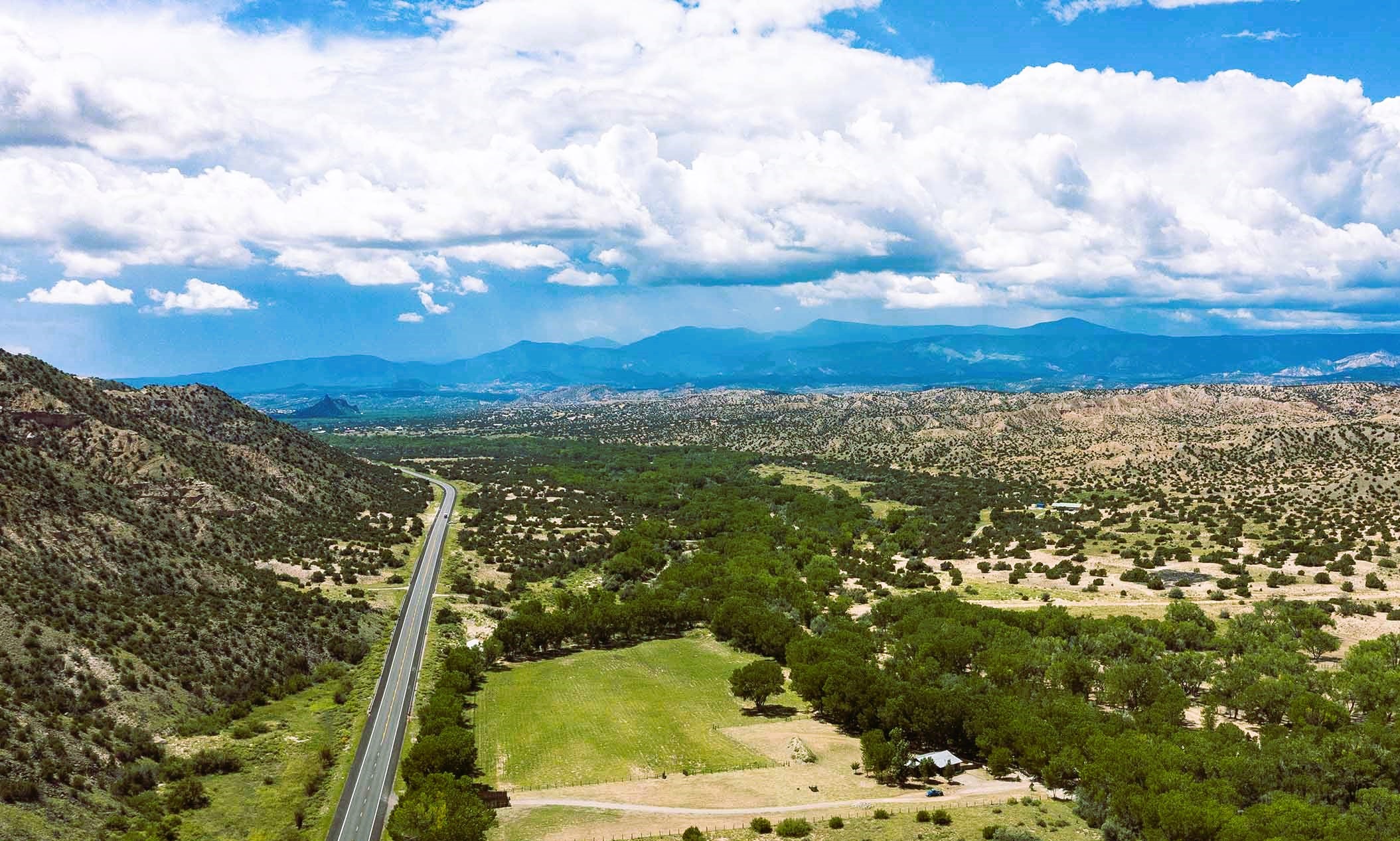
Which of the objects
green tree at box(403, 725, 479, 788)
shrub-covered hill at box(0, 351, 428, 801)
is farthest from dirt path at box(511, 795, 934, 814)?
shrub-covered hill at box(0, 351, 428, 801)

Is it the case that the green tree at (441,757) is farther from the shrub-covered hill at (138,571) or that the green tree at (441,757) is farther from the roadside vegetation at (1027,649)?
the shrub-covered hill at (138,571)

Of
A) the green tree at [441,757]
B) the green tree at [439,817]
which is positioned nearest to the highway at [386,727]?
the green tree at [441,757]

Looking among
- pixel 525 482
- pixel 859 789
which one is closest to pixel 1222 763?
pixel 859 789

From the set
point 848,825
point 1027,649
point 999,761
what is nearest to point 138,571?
point 848,825

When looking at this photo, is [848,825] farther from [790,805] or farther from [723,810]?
[723,810]

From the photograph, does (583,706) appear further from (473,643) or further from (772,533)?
(772,533)

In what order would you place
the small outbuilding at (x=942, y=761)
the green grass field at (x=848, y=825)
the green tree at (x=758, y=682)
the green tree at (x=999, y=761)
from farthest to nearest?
the green tree at (x=758, y=682)
the small outbuilding at (x=942, y=761)
the green tree at (x=999, y=761)
the green grass field at (x=848, y=825)

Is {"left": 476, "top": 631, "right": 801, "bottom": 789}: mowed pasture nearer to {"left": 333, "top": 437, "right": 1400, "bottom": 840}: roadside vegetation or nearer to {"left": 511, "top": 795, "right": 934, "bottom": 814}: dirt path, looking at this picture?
{"left": 333, "top": 437, "right": 1400, "bottom": 840}: roadside vegetation

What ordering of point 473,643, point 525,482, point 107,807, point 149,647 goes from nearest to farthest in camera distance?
point 107,807
point 149,647
point 473,643
point 525,482
